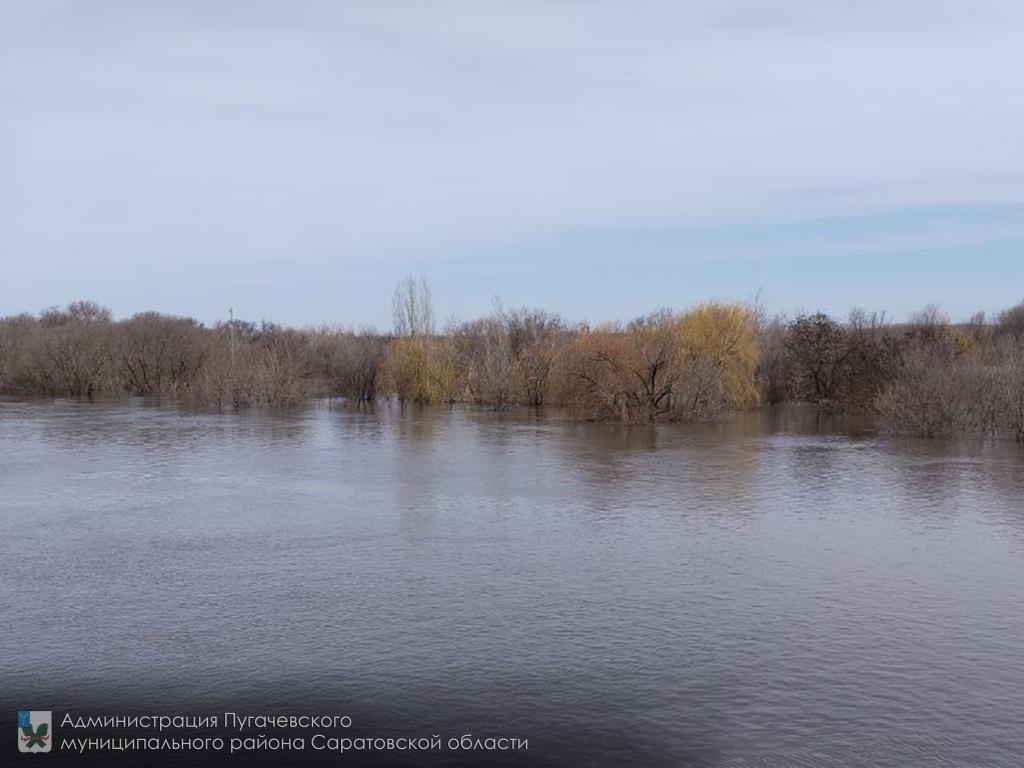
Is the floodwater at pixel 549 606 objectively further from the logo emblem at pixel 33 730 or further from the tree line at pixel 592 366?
the tree line at pixel 592 366

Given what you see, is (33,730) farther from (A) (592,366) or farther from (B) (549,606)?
(A) (592,366)

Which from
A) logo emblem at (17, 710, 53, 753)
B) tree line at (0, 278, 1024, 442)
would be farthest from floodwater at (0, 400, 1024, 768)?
tree line at (0, 278, 1024, 442)

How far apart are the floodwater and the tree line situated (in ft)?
39.7

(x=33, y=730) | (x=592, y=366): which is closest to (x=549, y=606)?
(x=33, y=730)

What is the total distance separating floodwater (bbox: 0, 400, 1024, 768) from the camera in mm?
9023

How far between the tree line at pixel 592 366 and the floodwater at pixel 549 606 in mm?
12105

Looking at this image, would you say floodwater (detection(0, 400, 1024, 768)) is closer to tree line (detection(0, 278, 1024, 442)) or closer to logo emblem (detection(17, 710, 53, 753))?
logo emblem (detection(17, 710, 53, 753))

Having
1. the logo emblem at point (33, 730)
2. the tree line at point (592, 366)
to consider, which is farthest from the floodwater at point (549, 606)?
the tree line at point (592, 366)

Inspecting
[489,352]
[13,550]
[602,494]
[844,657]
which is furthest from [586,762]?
[489,352]

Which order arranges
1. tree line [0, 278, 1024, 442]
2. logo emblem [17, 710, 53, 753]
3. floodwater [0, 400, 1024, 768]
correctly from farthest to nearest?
1. tree line [0, 278, 1024, 442]
2. floodwater [0, 400, 1024, 768]
3. logo emblem [17, 710, 53, 753]

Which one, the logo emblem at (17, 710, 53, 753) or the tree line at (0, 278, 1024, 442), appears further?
the tree line at (0, 278, 1024, 442)

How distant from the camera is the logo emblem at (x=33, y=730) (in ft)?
27.6

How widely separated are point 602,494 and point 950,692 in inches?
449

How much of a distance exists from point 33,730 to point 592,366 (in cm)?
3363
